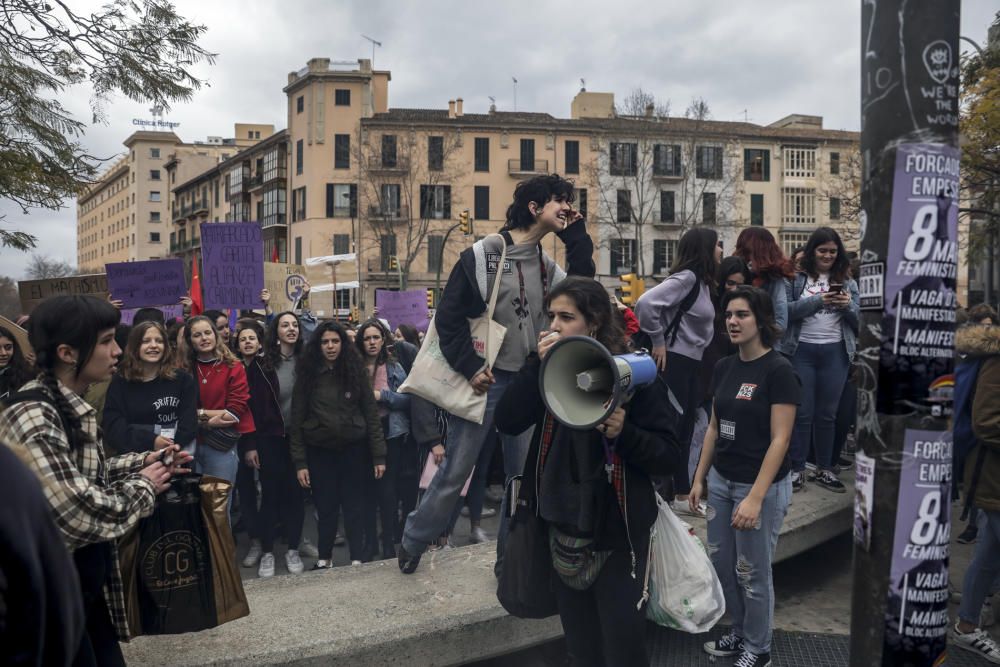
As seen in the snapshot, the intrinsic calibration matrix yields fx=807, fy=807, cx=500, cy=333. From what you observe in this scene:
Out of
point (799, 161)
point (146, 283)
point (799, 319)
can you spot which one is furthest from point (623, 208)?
point (799, 319)

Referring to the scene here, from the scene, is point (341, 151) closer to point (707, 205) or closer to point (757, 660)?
point (707, 205)

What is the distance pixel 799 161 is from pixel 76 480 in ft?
179

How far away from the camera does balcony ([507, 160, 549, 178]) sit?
48.7 metres

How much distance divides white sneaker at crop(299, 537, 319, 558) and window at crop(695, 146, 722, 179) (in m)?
43.4

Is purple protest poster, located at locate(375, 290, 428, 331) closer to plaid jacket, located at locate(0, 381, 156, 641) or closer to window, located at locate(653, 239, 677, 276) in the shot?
plaid jacket, located at locate(0, 381, 156, 641)

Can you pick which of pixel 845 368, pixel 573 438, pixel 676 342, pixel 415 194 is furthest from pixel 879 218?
pixel 415 194

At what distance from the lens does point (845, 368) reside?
19.8 feet

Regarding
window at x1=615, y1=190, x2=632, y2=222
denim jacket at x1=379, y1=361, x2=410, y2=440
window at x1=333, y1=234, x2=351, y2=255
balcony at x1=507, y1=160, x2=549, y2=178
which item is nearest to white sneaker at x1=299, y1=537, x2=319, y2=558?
denim jacket at x1=379, y1=361, x2=410, y2=440

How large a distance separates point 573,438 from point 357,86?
162 ft

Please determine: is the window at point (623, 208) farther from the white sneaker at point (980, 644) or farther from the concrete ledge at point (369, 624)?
the concrete ledge at point (369, 624)

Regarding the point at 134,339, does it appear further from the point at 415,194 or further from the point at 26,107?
the point at 415,194

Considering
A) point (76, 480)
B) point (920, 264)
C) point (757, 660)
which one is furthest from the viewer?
point (757, 660)

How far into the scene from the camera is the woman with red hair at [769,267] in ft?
18.7

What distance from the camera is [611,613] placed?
287 centimetres
